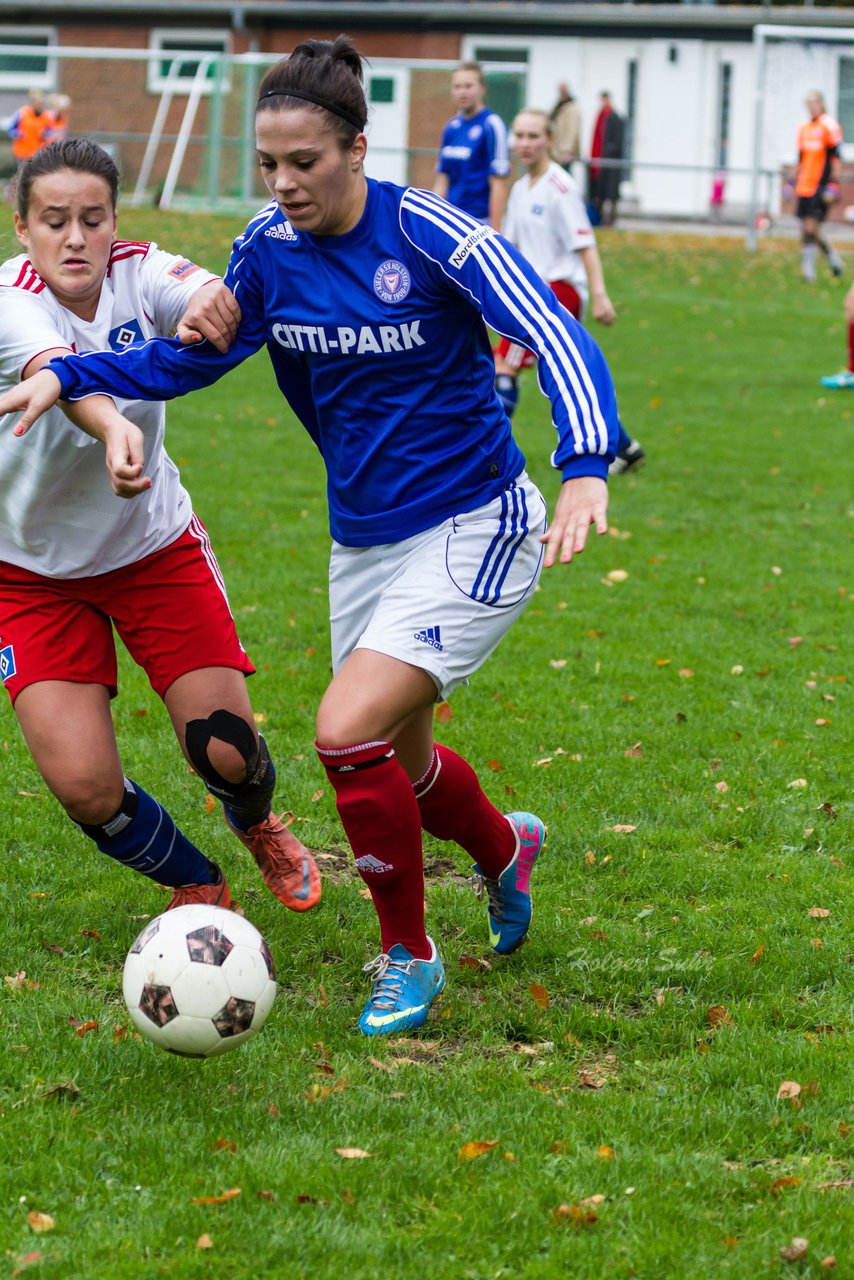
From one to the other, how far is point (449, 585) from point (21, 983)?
1533mm

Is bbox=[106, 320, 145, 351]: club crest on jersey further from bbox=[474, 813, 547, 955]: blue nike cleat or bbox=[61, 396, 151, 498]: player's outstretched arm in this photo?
bbox=[474, 813, 547, 955]: blue nike cleat

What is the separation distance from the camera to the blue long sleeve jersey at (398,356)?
3.58m

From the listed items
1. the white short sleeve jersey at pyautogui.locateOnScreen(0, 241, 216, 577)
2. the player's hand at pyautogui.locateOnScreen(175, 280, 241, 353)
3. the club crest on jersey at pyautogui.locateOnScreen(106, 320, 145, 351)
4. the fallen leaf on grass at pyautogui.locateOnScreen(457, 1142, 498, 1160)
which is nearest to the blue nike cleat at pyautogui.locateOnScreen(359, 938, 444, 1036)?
the fallen leaf on grass at pyautogui.locateOnScreen(457, 1142, 498, 1160)

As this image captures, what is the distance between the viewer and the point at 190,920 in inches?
138

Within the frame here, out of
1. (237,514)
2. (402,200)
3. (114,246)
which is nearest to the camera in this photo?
(402,200)

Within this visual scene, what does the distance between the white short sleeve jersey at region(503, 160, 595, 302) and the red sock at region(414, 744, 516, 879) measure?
23.4ft

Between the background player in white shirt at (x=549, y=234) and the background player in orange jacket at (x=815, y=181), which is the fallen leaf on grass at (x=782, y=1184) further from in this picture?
the background player in orange jacket at (x=815, y=181)

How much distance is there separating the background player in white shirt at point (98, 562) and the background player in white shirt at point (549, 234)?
655cm

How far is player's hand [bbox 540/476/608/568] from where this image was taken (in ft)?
11.3

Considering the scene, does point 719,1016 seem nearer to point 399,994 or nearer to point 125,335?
point 399,994

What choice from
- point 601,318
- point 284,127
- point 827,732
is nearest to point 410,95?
point 601,318

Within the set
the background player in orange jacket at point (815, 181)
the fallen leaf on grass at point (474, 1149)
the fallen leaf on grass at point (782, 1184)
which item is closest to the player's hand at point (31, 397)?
the fallen leaf on grass at point (474, 1149)

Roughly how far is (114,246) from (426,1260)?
104 inches

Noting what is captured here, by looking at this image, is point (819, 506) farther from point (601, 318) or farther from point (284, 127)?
point (284, 127)
